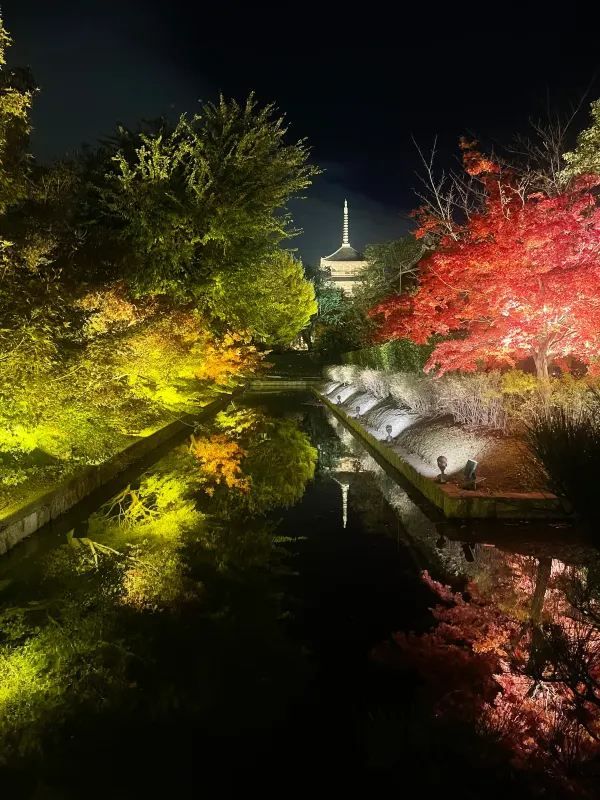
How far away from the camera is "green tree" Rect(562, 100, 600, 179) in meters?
13.1

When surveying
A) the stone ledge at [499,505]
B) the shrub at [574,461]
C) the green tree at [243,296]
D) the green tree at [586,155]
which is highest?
the green tree at [586,155]

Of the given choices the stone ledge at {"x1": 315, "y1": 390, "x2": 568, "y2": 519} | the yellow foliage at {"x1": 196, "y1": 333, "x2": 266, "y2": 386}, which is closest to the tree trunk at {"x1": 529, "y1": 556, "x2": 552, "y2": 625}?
the stone ledge at {"x1": 315, "y1": 390, "x2": 568, "y2": 519}

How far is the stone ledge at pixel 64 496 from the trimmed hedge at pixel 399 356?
33.4 feet

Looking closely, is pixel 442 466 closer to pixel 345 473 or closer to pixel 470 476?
pixel 470 476

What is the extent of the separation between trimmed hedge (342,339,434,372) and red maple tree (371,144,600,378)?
6295mm

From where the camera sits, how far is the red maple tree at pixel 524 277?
10.7 meters

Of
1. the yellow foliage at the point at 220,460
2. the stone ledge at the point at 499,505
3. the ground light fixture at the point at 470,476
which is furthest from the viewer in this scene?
the yellow foliage at the point at 220,460

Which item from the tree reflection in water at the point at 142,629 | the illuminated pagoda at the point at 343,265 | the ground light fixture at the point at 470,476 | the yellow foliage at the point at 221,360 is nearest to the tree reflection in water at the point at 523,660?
the tree reflection in water at the point at 142,629

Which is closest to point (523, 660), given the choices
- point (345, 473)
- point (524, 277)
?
point (345, 473)

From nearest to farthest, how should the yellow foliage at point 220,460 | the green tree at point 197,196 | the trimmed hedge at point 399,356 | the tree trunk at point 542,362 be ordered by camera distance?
the yellow foliage at point 220,460 < the tree trunk at point 542,362 < the green tree at point 197,196 < the trimmed hedge at point 399,356

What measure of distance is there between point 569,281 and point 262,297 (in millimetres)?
11578

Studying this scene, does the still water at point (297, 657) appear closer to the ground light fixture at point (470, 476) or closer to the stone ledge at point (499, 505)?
the stone ledge at point (499, 505)

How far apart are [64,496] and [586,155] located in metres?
13.5

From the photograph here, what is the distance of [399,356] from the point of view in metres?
23.4
